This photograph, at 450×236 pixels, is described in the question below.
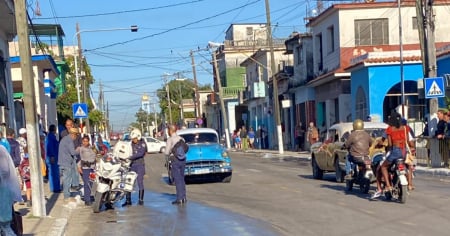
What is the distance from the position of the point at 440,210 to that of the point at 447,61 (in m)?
20.3

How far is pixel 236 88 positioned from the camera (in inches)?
3152

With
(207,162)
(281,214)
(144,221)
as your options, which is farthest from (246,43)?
(144,221)

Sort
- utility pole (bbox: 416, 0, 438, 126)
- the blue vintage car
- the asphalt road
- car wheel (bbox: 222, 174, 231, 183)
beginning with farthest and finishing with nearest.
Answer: utility pole (bbox: 416, 0, 438, 126) → car wheel (bbox: 222, 174, 231, 183) → the blue vintage car → the asphalt road

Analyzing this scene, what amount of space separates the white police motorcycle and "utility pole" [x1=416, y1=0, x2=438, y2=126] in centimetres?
1295

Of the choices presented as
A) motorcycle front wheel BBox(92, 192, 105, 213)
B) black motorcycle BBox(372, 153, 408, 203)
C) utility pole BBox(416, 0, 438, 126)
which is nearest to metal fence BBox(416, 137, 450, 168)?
utility pole BBox(416, 0, 438, 126)

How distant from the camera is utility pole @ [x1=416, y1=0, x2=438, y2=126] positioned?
24.4 metres

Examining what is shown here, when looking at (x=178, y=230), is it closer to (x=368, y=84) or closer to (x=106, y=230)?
(x=106, y=230)

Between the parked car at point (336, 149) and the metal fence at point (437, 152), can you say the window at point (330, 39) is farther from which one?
Result: the parked car at point (336, 149)

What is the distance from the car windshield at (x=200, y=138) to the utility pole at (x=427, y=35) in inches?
317

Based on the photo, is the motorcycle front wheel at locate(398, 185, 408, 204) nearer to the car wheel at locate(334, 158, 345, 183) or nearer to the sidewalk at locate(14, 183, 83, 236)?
the car wheel at locate(334, 158, 345, 183)

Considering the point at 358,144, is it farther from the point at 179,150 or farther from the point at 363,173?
the point at 179,150

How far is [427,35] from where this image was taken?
2456cm

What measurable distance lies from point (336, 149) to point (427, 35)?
7.23 meters

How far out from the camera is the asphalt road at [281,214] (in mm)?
11859
